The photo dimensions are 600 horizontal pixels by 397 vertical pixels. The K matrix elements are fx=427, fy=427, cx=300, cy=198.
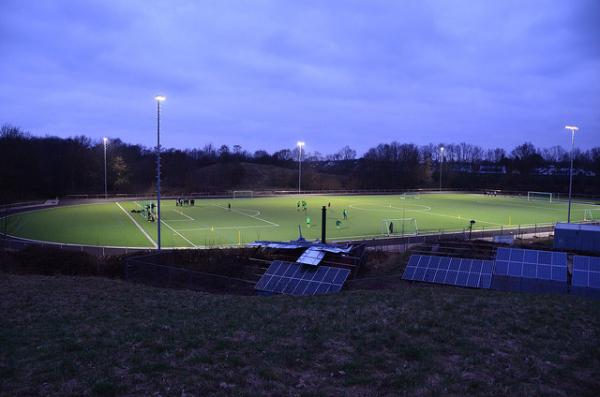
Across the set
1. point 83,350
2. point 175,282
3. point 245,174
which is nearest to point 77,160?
point 245,174

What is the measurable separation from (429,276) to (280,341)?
12320 millimetres

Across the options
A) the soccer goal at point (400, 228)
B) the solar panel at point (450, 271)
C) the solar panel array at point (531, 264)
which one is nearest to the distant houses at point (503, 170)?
the soccer goal at point (400, 228)

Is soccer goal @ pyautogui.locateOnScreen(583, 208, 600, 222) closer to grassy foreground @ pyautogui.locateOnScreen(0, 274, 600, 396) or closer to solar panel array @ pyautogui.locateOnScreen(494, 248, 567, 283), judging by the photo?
solar panel array @ pyautogui.locateOnScreen(494, 248, 567, 283)

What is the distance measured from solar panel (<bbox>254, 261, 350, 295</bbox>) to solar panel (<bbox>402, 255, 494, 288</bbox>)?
3.36 metres

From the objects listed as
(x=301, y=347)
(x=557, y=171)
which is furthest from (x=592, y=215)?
(x=557, y=171)

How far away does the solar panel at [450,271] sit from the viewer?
18.6m

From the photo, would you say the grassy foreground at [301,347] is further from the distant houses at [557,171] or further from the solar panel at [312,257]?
the distant houses at [557,171]

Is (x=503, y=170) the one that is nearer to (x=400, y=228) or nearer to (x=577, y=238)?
(x=400, y=228)

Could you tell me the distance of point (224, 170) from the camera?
131 meters

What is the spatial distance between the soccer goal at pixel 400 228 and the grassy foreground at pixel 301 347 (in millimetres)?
26007

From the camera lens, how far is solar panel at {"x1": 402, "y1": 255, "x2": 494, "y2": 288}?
60.9 feet

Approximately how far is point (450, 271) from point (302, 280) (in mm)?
6681

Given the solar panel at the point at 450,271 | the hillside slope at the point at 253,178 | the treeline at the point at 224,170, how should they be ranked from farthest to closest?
the hillside slope at the point at 253,178 → the treeline at the point at 224,170 → the solar panel at the point at 450,271

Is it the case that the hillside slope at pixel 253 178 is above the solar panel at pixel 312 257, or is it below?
above
